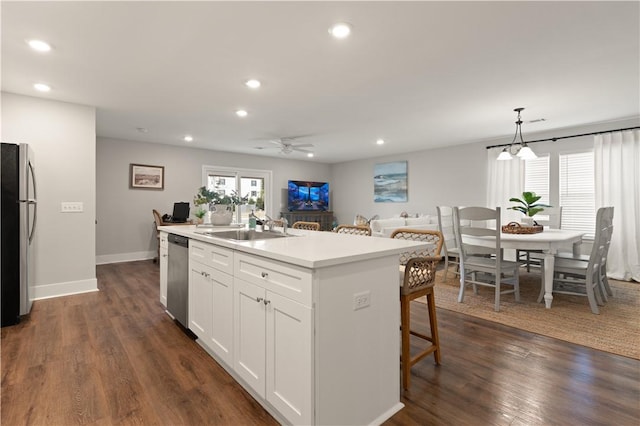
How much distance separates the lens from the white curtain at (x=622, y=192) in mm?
4523

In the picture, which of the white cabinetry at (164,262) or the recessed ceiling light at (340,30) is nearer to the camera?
the recessed ceiling light at (340,30)

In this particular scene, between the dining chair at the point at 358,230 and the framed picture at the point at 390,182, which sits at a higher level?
the framed picture at the point at 390,182

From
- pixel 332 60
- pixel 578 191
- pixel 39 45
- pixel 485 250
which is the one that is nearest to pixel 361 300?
pixel 332 60

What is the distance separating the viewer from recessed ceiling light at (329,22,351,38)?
7.17ft

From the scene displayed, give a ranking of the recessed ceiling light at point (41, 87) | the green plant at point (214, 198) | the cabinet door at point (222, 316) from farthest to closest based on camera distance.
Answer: the recessed ceiling light at point (41, 87), the green plant at point (214, 198), the cabinet door at point (222, 316)

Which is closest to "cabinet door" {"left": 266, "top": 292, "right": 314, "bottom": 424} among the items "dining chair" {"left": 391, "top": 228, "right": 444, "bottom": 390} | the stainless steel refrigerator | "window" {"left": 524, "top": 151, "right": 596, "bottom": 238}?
"dining chair" {"left": 391, "top": 228, "right": 444, "bottom": 390}

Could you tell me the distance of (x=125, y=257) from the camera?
621 centimetres

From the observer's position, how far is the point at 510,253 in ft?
18.9

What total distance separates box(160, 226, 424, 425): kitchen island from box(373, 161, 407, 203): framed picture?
20.2 feet

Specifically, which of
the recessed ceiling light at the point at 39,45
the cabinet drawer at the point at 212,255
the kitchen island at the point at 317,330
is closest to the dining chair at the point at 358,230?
the kitchen island at the point at 317,330

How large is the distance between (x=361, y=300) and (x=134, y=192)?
6.26 m

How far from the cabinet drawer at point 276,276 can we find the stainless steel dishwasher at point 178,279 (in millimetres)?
1002

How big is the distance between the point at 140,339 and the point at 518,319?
11.3ft

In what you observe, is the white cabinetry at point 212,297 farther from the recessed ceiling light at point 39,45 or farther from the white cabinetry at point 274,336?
the recessed ceiling light at point 39,45
